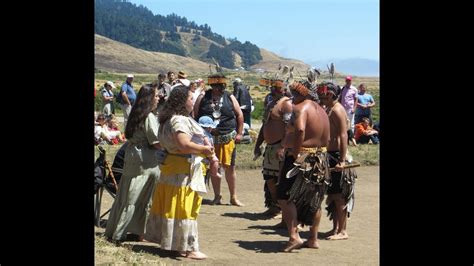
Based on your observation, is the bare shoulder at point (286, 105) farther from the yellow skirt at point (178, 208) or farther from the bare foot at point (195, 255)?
the bare foot at point (195, 255)

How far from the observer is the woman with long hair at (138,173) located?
358 inches

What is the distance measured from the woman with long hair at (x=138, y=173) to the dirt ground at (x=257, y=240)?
8.5 inches

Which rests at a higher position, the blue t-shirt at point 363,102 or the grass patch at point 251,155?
the blue t-shirt at point 363,102

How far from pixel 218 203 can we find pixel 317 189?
11.5 feet

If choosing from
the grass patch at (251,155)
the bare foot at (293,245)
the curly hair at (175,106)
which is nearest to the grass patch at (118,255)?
the curly hair at (175,106)

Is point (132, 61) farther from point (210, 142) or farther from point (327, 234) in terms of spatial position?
point (210, 142)

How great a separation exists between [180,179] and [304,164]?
1.33 metres

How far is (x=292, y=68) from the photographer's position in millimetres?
10953

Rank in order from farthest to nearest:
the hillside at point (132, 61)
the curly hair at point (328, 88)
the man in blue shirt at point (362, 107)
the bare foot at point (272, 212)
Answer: the hillside at point (132, 61) → the man in blue shirt at point (362, 107) → the bare foot at point (272, 212) → the curly hair at point (328, 88)

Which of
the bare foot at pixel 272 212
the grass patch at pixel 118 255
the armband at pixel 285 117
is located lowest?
the grass patch at pixel 118 255

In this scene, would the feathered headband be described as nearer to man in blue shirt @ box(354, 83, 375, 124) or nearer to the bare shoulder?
the bare shoulder

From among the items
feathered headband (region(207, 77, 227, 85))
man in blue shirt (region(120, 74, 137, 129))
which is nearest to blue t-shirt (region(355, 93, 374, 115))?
man in blue shirt (region(120, 74, 137, 129))

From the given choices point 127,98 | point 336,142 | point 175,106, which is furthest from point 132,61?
point 175,106
